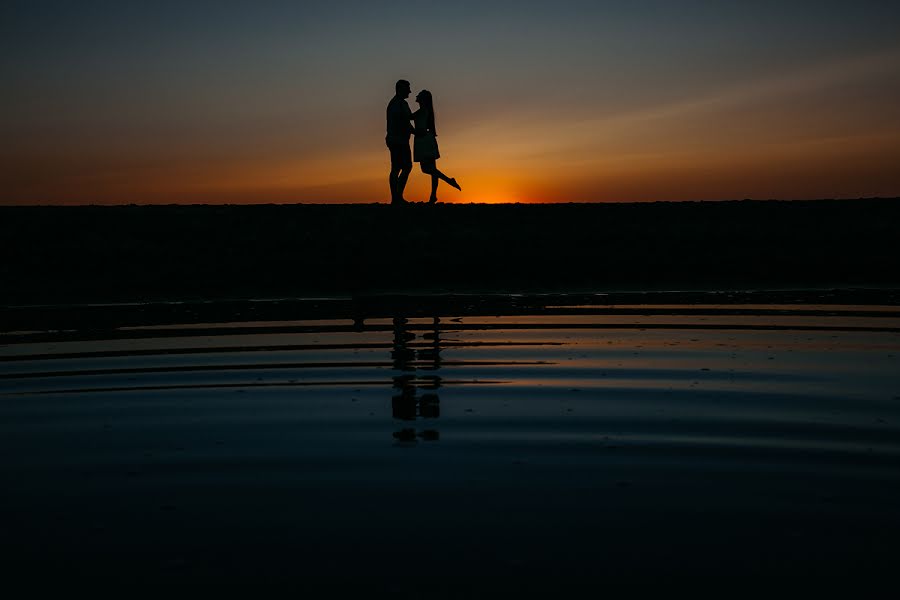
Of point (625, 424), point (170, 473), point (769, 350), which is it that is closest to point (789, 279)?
point (769, 350)

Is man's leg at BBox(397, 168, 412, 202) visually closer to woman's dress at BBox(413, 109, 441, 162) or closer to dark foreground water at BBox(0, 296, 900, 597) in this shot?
woman's dress at BBox(413, 109, 441, 162)

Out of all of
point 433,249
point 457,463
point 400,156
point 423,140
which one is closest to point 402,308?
point 433,249

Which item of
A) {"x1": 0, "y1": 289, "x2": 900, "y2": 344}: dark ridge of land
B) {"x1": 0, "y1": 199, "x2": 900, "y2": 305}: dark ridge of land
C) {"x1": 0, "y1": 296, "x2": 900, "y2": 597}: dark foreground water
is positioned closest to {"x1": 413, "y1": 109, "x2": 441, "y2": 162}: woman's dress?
{"x1": 0, "y1": 199, "x2": 900, "y2": 305}: dark ridge of land

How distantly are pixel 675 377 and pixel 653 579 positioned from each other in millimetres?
4893

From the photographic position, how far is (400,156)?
856 inches

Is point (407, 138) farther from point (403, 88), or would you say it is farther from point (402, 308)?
point (402, 308)

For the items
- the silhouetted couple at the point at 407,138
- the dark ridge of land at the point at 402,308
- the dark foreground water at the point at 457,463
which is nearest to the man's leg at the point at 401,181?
the silhouetted couple at the point at 407,138

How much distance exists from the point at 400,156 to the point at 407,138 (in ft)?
1.17

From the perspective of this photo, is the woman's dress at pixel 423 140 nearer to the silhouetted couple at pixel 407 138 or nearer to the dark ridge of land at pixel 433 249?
the silhouetted couple at pixel 407 138

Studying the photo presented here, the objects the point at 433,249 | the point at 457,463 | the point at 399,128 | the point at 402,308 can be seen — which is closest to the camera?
the point at 457,463

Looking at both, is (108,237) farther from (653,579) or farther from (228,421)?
(653,579)

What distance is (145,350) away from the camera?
11031mm

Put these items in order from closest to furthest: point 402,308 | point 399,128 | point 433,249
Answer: point 402,308, point 433,249, point 399,128

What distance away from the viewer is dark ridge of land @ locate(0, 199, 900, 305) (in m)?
18.0
